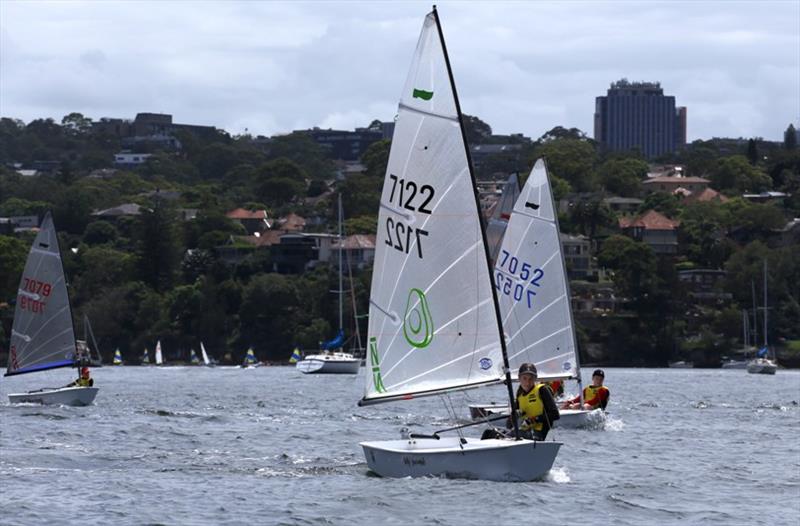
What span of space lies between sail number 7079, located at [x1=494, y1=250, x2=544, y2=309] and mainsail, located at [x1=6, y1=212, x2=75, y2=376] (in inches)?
600

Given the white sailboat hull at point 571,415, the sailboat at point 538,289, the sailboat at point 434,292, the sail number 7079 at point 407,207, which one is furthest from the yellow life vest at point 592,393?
the sail number 7079 at point 407,207

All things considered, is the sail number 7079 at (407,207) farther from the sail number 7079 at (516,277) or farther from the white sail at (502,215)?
the white sail at (502,215)

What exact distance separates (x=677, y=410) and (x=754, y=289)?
3429 inches

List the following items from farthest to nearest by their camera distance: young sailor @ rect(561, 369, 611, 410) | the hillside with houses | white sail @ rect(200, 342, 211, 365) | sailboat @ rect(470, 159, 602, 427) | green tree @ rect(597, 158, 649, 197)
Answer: green tree @ rect(597, 158, 649, 197)
the hillside with houses
white sail @ rect(200, 342, 211, 365)
sailboat @ rect(470, 159, 602, 427)
young sailor @ rect(561, 369, 611, 410)

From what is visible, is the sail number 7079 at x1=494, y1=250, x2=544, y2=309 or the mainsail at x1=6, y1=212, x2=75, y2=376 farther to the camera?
the mainsail at x1=6, y1=212, x2=75, y2=376

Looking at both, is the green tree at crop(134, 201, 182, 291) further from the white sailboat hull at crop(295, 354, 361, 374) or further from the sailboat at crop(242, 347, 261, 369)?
the white sailboat hull at crop(295, 354, 361, 374)

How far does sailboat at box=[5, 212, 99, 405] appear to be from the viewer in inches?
2050

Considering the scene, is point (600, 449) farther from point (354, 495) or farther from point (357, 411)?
point (357, 411)

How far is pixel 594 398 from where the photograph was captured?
39125 millimetres

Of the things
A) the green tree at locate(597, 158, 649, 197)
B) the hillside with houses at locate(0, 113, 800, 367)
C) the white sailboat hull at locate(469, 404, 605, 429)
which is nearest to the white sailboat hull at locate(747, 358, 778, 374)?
the hillside with houses at locate(0, 113, 800, 367)

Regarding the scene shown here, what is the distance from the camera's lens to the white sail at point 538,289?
136ft

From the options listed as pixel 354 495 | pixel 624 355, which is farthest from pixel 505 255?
pixel 624 355

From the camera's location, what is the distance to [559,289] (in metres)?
41.9

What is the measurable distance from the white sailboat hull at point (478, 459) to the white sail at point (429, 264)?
3.15 feet
